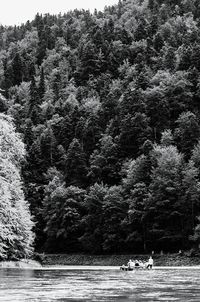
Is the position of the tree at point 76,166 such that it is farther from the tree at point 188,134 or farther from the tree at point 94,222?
the tree at point 188,134

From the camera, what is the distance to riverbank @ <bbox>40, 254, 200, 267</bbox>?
93.9 meters

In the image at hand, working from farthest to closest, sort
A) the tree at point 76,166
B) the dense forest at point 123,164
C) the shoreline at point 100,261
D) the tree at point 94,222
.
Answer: the tree at point 76,166, the tree at point 94,222, the dense forest at point 123,164, the shoreline at point 100,261

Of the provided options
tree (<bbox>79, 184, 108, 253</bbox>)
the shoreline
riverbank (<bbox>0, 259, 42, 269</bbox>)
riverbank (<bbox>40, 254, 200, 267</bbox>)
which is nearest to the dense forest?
tree (<bbox>79, 184, 108, 253</bbox>)

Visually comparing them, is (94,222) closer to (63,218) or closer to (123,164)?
(63,218)

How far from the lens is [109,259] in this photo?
4173 inches

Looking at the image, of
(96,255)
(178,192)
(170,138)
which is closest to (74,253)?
(96,255)

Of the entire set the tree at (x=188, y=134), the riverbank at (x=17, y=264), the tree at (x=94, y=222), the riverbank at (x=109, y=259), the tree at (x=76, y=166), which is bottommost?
the riverbank at (x=17, y=264)

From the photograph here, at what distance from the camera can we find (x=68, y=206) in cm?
12144

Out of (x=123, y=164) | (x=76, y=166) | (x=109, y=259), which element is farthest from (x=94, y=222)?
(x=76, y=166)

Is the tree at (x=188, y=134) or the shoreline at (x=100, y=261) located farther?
the tree at (x=188, y=134)

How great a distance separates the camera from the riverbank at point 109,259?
308ft

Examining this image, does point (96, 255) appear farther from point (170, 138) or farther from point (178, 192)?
point (170, 138)

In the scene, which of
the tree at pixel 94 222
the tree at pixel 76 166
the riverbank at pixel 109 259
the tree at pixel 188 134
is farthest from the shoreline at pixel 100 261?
the tree at pixel 188 134

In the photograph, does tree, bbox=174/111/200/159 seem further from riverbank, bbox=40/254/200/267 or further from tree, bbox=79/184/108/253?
riverbank, bbox=40/254/200/267
